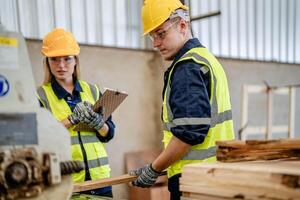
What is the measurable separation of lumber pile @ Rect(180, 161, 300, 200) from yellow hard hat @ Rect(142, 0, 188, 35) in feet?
2.21

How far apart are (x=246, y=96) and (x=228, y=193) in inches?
151

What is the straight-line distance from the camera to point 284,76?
5148 millimetres

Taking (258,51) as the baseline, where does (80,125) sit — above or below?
below

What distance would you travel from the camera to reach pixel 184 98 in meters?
1.24

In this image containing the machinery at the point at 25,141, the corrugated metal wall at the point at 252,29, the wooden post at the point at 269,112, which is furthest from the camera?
the wooden post at the point at 269,112

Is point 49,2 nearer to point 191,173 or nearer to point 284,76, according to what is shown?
point 191,173

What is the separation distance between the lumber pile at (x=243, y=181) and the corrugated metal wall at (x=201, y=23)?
2.24m

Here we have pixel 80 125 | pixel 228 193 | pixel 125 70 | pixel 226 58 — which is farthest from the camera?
pixel 226 58

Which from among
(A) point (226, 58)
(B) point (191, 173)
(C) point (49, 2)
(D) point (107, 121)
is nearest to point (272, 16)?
(A) point (226, 58)

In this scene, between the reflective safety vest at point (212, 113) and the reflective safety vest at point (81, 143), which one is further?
the reflective safety vest at point (81, 143)

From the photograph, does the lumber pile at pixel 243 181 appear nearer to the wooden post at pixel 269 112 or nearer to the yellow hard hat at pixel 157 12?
the yellow hard hat at pixel 157 12

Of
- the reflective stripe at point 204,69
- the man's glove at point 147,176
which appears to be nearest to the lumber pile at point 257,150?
the reflective stripe at point 204,69

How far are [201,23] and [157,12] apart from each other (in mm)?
3002

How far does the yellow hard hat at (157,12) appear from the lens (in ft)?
4.61
